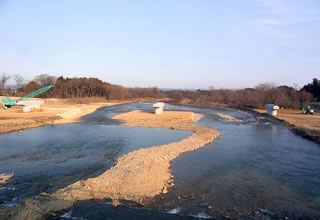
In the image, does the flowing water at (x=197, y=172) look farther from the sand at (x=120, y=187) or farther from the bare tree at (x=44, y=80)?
the bare tree at (x=44, y=80)

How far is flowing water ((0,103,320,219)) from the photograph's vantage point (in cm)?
710

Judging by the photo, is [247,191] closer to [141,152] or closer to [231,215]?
[231,215]

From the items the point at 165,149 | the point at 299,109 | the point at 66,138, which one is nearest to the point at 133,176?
the point at 165,149

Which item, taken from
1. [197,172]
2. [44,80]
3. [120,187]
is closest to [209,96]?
[44,80]

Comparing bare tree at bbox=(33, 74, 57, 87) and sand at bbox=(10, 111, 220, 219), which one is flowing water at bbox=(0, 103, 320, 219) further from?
bare tree at bbox=(33, 74, 57, 87)

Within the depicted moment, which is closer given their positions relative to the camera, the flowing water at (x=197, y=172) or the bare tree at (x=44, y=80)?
the flowing water at (x=197, y=172)

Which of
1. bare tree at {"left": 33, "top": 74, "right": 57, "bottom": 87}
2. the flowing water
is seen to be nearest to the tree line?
bare tree at {"left": 33, "top": 74, "right": 57, "bottom": 87}

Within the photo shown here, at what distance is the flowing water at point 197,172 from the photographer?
710cm

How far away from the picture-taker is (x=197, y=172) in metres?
10.4

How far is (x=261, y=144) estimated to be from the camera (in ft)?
53.2

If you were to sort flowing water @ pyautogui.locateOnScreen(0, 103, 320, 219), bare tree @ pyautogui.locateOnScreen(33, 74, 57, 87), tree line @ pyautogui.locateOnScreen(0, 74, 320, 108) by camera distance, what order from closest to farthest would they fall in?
flowing water @ pyautogui.locateOnScreen(0, 103, 320, 219)
tree line @ pyautogui.locateOnScreen(0, 74, 320, 108)
bare tree @ pyautogui.locateOnScreen(33, 74, 57, 87)

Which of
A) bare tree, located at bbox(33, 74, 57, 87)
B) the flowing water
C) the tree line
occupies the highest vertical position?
bare tree, located at bbox(33, 74, 57, 87)

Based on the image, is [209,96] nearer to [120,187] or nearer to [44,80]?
[44,80]

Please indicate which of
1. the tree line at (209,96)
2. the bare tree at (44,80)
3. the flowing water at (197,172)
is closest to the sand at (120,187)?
the flowing water at (197,172)
